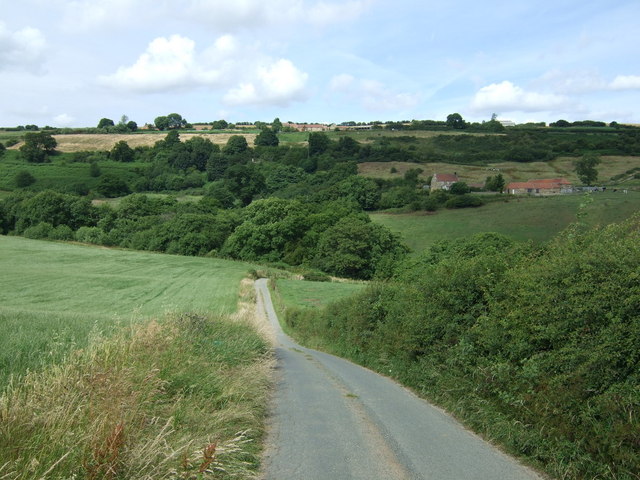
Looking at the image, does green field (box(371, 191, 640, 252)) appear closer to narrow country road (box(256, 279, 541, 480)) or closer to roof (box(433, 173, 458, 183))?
roof (box(433, 173, 458, 183))

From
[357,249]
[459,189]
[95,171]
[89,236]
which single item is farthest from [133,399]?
[95,171]

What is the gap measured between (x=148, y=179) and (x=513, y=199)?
85.1 metres

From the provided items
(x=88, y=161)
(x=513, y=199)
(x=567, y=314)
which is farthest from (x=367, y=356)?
(x=88, y=161)

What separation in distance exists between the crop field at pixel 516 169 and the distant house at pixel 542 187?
2928mm

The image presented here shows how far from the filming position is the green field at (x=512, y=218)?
60500 millimetres

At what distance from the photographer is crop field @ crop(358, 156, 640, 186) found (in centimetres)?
8594

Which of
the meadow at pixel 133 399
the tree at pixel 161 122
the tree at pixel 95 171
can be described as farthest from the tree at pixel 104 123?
the meadow at pixel 133 399

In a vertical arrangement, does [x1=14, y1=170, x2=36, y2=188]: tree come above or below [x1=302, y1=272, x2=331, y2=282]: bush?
above

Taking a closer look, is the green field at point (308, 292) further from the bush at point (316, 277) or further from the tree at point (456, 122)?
the tree at point (456, 122)

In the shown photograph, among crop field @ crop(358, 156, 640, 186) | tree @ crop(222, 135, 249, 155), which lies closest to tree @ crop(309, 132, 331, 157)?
tree @ crop(222, 135, 249, 155)

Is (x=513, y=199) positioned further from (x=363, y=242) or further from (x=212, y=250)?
(x=212, y=250)

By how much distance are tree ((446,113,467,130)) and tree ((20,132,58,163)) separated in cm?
11166

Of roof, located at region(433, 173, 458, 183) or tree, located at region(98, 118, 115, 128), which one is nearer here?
roof, located at region(433, 173, 458, 183)

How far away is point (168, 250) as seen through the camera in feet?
287
